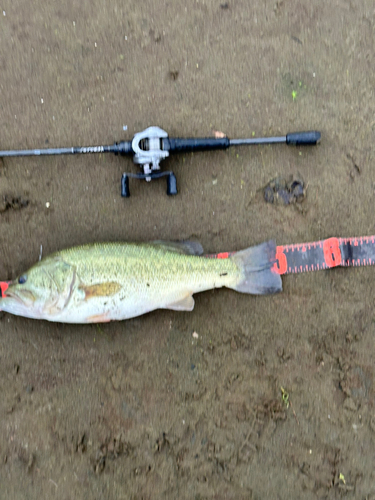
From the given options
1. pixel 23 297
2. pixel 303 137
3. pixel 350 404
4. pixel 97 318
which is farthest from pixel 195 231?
pixel 350 404

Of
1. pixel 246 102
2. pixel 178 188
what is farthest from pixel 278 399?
pixel 246 102

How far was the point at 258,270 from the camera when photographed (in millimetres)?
2691

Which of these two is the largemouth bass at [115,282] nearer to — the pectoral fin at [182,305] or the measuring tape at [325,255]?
the pectoral fin at [182,305]

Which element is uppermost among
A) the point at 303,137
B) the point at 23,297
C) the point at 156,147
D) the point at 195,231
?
the point at 303,137

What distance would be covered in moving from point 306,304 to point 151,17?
9.36 feet

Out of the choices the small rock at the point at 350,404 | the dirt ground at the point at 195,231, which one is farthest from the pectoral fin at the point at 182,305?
the small rock at the point at 350,404

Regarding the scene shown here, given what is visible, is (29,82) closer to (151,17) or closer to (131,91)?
(131,91)

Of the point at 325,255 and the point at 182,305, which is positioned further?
the point at 325,255

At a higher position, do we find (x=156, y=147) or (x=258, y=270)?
(x=156, y=147)

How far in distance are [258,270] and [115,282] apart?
1.15 meters

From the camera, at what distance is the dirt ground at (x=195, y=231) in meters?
2.77

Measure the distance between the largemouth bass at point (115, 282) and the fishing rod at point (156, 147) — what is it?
0.54m

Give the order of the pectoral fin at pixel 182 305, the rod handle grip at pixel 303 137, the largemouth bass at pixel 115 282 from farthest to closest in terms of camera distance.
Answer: the rod handle grip at pixel 303 137
the pectoral fin at pixel 182 305
the largemouth bass at pixel 115 282

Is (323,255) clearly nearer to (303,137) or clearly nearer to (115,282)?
(303,137)
